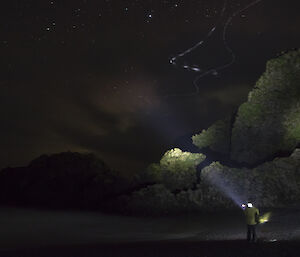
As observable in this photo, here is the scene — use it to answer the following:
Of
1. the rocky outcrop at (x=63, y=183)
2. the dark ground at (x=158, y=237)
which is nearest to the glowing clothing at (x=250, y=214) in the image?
the dark ground at (x=158, y=237)

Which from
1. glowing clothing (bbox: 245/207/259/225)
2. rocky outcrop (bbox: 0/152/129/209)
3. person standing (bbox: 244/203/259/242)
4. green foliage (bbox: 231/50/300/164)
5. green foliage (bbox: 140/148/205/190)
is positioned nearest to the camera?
person standing (bbox: 244/203/259/242)

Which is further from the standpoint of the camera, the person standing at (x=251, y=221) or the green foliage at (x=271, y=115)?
the green foliage at (x=271, y=115)

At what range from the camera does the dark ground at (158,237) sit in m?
12.4

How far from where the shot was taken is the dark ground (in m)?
12.4

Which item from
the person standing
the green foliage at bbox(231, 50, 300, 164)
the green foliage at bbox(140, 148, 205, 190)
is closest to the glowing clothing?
the person standing

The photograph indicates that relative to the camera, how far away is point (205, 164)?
100ft

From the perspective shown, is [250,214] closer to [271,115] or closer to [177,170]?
[271,115]

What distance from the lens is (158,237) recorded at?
1970 cm

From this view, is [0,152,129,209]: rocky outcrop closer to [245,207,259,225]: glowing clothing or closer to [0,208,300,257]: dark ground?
[0,208,300,257]: dark ground

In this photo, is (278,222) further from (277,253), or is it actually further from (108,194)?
(108,194)

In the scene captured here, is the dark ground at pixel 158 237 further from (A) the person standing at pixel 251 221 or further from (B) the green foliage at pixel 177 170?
(B) the green foliage at pixel 177 170

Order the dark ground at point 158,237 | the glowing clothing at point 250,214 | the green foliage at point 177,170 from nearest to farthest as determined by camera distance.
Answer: the dark ground at point 158,237
the glowing clothing at point 250,214
the green foliage at point 177,170

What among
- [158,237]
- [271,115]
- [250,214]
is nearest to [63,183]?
[271,115]

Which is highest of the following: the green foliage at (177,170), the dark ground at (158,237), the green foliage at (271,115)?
the green foliage at (271,115)
